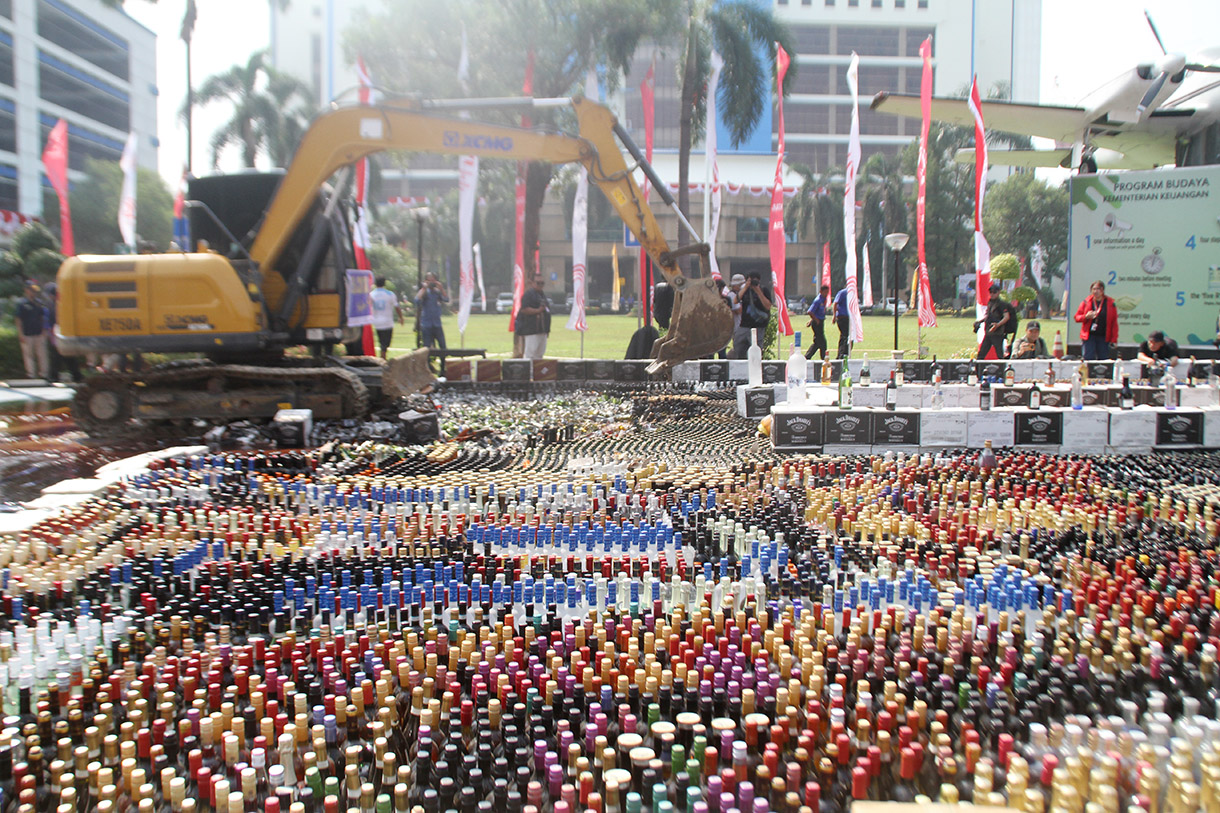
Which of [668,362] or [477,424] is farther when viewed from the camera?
[668,362]

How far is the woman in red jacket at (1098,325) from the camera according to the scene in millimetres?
14734

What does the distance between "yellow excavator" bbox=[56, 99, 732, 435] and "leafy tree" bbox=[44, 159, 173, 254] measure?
3485 centimetres

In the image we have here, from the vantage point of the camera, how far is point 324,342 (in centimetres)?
1255

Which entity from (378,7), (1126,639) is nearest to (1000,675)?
(1126,639)

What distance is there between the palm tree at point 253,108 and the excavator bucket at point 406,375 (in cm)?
2874

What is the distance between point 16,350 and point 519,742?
66.6 ft

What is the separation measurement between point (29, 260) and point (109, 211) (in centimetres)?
2094

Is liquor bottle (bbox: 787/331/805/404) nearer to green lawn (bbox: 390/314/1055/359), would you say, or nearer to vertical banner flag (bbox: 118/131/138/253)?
green lawn (bbox: 390/314/1055/359)

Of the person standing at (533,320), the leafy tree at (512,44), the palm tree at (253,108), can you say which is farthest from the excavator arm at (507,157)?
the palm tree at (253,108)

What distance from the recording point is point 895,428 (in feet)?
34.1

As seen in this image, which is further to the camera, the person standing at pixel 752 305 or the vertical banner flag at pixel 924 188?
the vertical banner flag at pixel 924 188

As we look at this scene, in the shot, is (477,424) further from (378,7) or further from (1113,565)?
(378,7)

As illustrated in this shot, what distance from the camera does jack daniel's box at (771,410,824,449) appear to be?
10.4 meters

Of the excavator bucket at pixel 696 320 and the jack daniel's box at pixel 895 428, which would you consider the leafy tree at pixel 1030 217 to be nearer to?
the excavator bucket at pixel 696 320
